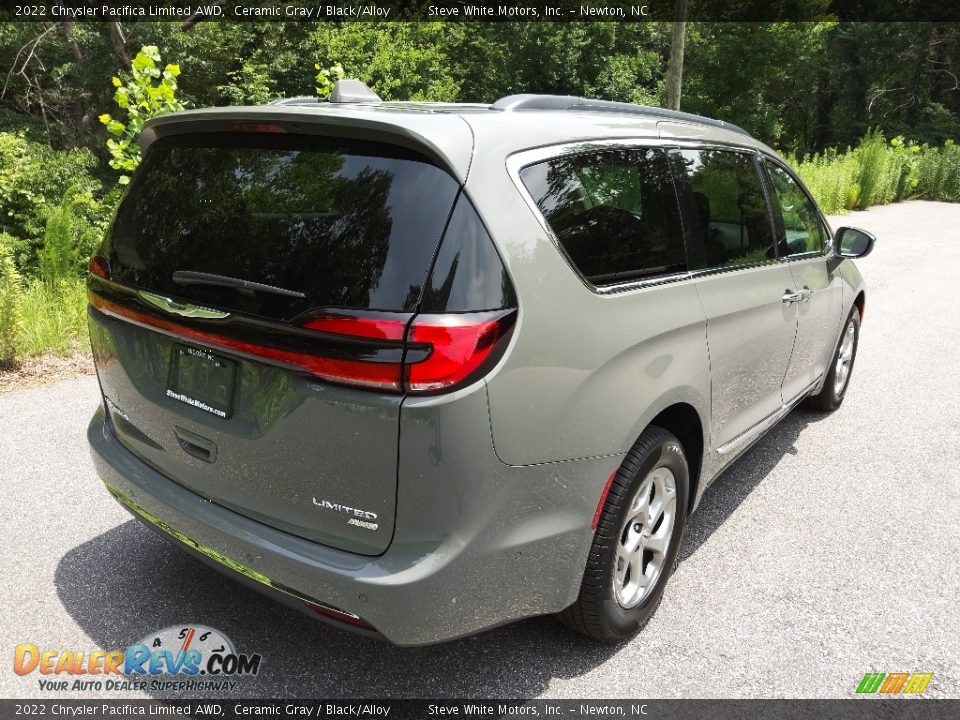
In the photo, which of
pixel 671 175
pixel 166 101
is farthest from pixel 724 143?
pixel 166 101

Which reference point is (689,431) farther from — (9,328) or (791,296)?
(9,328)

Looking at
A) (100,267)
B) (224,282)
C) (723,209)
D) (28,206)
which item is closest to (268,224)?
(224,282)

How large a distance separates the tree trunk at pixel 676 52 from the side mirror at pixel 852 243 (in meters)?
15.8

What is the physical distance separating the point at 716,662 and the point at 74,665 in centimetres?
225

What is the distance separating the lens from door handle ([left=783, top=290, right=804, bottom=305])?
3.77 metres

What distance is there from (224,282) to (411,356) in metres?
0.67

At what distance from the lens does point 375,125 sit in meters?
2.12

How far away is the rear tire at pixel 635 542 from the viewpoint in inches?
99.1

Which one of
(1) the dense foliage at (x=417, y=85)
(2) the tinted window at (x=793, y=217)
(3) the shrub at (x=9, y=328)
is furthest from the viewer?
(1) the dense foliage at (x=417, y=85)

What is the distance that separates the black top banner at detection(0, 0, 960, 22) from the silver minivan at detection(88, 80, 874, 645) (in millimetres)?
24323

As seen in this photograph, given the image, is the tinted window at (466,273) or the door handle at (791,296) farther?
the door handle at (791,296)

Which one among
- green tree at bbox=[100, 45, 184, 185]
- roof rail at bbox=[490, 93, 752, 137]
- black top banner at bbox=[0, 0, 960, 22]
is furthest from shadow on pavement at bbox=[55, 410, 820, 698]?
black top banner at bbox=[0, 0, 960, 22]

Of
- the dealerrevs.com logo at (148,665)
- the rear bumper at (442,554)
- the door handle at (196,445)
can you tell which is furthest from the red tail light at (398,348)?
the dealerrevs.com logo at (148,665)

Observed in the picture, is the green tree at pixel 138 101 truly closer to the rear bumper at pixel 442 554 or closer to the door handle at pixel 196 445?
the door handle at pixel 196 445
